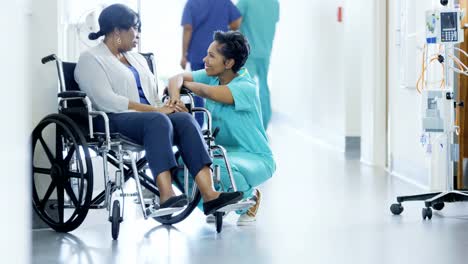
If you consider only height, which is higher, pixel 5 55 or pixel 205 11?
pixel 205 11

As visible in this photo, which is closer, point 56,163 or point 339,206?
point 56,163

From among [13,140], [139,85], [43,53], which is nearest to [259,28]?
[139,85]

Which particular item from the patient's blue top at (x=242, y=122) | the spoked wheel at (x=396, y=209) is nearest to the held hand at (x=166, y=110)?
the patient's blue top at (x=242, y=122)

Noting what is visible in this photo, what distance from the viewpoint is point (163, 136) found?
289 centimetres

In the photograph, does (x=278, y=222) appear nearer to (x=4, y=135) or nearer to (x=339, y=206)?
(x=339, y=206)

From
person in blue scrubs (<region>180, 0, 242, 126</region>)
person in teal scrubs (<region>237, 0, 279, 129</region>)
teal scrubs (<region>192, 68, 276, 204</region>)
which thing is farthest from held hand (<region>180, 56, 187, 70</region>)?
teal scrubs (<region>192, 68, 276, 204</region>)

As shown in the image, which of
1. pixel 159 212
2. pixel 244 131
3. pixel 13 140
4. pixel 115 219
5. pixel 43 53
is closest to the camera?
pixel 13 140

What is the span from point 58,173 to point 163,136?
499mm

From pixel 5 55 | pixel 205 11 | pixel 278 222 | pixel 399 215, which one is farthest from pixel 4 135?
pixel 205 11

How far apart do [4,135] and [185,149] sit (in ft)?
8.23

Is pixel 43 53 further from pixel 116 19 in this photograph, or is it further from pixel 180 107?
pixel 180 107

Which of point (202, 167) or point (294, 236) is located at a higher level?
point (202, 167)

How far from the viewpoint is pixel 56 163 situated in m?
3.14

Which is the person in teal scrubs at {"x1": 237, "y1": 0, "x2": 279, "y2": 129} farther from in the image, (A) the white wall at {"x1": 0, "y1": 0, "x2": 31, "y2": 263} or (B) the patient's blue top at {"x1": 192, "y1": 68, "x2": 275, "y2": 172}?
(A) the white wall at {"x1": 0, "y1": 0, "x2": 31, "y2": 263}
